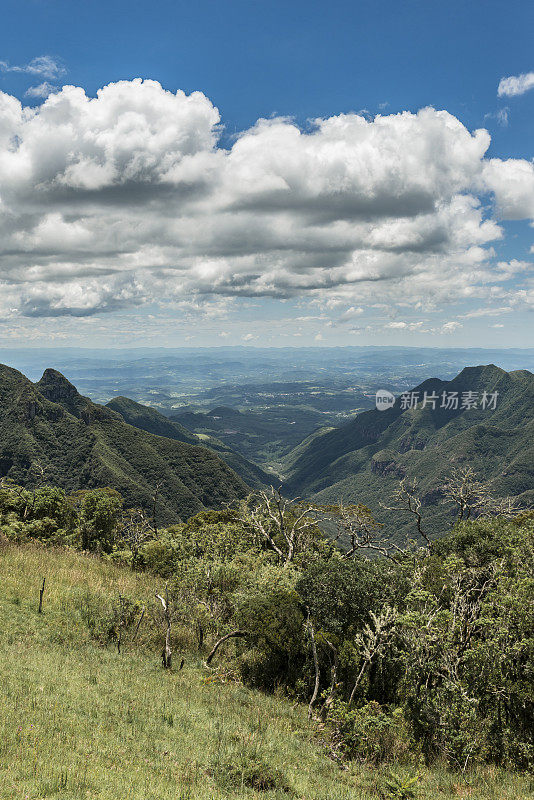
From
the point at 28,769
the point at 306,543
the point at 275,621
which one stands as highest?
the point at 28,769

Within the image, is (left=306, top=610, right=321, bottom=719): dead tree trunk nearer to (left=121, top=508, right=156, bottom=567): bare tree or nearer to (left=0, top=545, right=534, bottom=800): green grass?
(left=0, top=545, right=534, bottom=800): green grass

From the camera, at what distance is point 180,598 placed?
75.5ft

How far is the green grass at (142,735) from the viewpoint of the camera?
8.74m

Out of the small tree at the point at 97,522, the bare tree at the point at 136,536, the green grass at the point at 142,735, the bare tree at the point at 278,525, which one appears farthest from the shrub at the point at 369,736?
the small tree at the point at 97,522

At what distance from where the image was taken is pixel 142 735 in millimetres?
11070

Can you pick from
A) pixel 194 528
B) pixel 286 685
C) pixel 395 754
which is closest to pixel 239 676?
pixel 286 685

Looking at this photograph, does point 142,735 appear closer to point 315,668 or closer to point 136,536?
point 315,668

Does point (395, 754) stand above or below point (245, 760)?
below

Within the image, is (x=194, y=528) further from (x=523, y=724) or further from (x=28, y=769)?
(x=28, y=769)

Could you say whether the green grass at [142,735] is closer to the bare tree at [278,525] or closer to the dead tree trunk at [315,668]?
the dead tree trunk at [315,668]

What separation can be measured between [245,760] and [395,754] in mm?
6733

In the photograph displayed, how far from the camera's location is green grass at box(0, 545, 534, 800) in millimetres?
8742

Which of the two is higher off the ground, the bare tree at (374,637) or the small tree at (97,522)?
the bare tree at (374,637)

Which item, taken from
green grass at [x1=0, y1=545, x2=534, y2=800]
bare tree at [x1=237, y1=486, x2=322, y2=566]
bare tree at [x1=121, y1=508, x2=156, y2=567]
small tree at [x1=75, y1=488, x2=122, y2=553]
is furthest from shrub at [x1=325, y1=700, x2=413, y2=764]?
small tree at [x1=75, y1=488, x2=122, y2=553]
